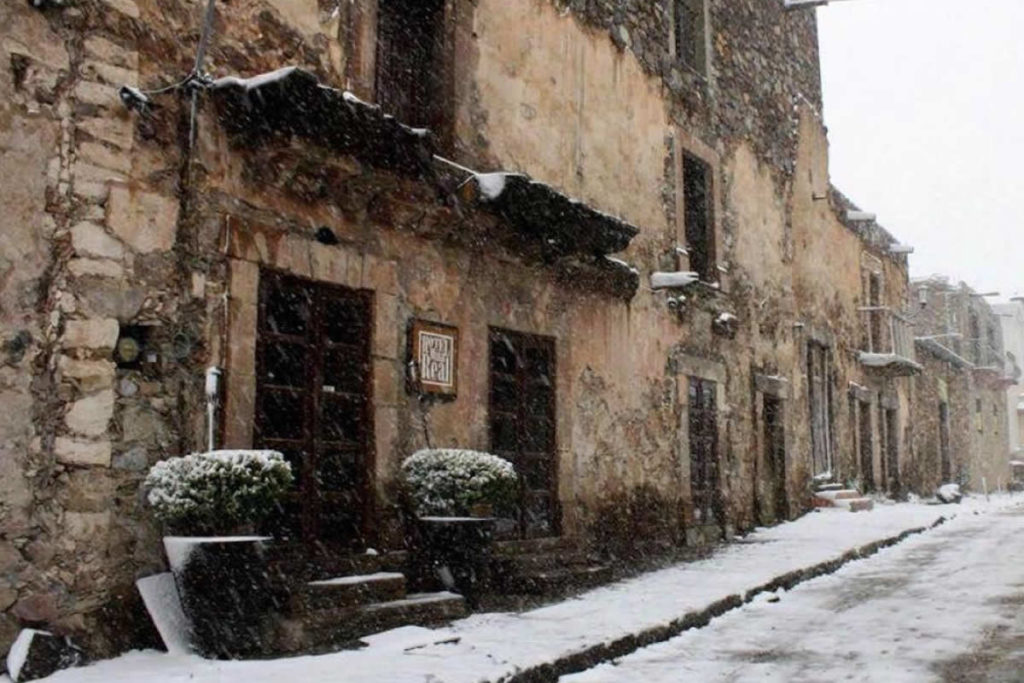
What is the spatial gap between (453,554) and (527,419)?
2.00m

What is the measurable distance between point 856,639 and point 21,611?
453cm

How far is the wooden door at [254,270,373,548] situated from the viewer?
20.9 feet

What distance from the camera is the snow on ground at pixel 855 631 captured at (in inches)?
208

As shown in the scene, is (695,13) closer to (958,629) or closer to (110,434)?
(958,629)

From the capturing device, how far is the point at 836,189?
730 inches

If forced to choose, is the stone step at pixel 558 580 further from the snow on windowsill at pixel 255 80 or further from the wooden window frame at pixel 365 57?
the snow on windowsill at pixel 255 80

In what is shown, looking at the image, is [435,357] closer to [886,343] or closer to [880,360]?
[880,360]

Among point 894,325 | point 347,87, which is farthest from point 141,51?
point 894,325

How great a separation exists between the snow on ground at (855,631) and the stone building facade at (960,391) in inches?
610

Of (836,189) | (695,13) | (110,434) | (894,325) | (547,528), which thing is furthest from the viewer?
(894,325)

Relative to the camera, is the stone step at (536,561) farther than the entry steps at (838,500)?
No

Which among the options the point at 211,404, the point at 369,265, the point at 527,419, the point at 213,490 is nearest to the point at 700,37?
the point at 527,419

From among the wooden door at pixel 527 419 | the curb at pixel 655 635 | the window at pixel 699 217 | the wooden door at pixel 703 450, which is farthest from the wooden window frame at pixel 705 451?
the wooden door at pixel 527 419

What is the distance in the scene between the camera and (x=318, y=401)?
6.57 metres
